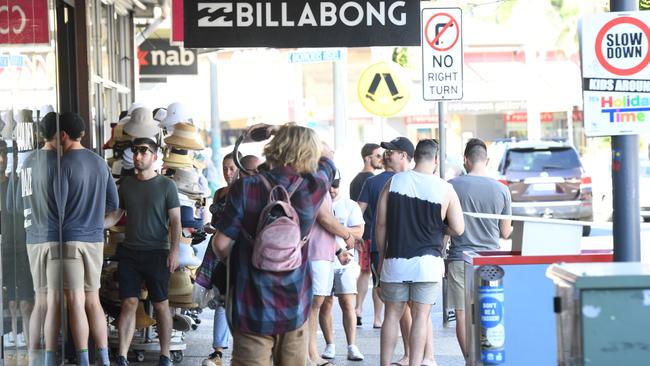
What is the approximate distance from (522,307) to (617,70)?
2.06m

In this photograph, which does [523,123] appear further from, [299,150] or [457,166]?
[299,150]

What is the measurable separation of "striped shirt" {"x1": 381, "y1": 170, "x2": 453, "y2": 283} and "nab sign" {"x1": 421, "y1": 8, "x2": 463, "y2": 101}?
3848 mm

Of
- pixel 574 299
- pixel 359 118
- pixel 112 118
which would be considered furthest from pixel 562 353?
pixel 359 118

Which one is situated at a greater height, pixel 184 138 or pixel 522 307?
pixel 184 138

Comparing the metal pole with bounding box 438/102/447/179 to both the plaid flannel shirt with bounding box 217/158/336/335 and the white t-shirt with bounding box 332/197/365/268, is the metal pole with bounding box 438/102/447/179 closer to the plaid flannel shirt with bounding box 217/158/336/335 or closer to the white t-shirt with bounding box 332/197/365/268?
the white t-shirt with bounding box 332/197/365/268

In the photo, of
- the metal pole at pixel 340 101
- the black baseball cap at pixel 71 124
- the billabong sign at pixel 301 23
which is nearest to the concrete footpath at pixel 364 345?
the black baseball cap at pixel 71 124

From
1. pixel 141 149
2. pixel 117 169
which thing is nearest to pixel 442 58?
pixel 117 169

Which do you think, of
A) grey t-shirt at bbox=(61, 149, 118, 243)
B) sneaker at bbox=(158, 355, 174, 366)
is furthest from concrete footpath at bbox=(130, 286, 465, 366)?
grey t-shirt at bbox=(61, 149, 118, 243)

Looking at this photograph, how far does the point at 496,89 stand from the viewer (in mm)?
49844

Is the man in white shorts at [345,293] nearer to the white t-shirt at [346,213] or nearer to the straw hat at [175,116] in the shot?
the white t-shirt at [346,213]

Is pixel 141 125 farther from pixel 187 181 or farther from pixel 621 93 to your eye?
pixel 621 93

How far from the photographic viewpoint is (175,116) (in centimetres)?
1119

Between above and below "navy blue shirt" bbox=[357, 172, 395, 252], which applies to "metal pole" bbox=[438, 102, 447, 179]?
above

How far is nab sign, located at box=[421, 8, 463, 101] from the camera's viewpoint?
12.6 metres
